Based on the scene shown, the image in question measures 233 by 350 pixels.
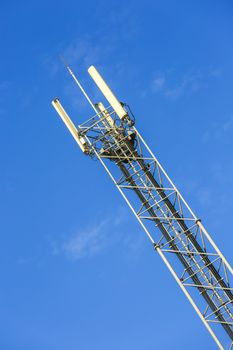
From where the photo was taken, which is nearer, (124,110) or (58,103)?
(124,110)

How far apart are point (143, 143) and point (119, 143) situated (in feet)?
4.65

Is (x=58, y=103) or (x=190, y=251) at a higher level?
(x=58, y=103)

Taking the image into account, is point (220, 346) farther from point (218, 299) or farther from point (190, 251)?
point (190, 251)

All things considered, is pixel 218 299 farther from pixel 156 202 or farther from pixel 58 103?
pixel 58 103

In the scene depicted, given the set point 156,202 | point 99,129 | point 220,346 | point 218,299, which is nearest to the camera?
point 220,346

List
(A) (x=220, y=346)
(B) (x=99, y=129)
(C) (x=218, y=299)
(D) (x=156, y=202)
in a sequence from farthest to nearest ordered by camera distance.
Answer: (B) (x=99, y=129), (D) (x=156, y=202), (C) (x=218, y=299), (A) (x=220, y=346)

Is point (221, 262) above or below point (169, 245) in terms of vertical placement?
below

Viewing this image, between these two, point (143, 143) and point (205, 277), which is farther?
point (143, 143)

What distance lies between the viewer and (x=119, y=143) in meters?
29.1

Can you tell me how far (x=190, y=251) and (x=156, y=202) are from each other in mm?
3195

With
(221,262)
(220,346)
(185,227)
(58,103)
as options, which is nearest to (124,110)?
(58,103)

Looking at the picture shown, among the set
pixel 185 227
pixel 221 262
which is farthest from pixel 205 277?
pixel 185 227

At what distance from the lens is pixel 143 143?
2861cm

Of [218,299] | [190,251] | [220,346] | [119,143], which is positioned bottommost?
[220,346]
